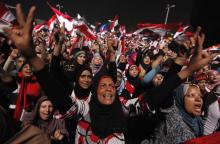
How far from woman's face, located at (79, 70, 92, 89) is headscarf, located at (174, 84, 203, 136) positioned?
4.06ft

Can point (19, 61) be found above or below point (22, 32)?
above

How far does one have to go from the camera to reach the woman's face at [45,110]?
11.7 ft

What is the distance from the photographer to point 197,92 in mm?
2926

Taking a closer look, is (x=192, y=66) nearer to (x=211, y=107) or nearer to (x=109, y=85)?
(x=109, y=85)

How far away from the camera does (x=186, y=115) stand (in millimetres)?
2857

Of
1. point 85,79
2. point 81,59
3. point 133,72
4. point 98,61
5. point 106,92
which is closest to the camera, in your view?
point 106,92

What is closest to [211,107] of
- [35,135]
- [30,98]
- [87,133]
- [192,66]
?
[192,66]

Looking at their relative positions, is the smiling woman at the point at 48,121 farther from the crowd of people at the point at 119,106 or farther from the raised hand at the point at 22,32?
the raised hand at the point at 22,32

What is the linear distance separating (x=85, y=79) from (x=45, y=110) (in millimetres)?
634

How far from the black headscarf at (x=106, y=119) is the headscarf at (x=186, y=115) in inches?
21.4

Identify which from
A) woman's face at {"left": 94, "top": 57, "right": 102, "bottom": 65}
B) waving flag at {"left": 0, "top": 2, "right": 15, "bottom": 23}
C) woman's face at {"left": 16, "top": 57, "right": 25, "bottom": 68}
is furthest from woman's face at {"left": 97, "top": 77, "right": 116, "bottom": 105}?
woman's face at {"left": 94, "top": 57, "right": 102, "bottom": 65}

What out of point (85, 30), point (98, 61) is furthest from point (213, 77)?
point (85, 30)

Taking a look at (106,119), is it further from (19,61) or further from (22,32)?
(19,61)

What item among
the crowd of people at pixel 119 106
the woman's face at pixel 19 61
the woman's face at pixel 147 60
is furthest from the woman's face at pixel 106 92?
the woman's face at pixel 147 60
